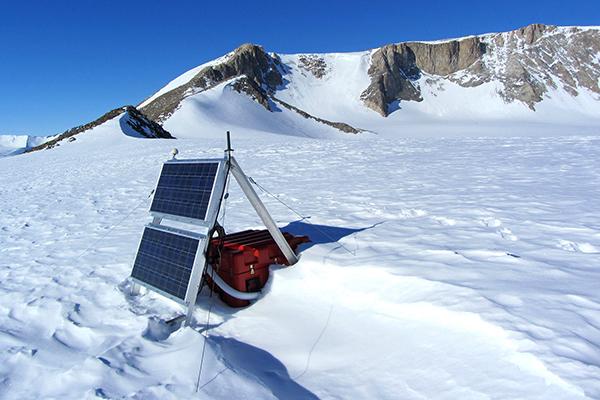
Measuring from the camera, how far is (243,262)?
5.20m

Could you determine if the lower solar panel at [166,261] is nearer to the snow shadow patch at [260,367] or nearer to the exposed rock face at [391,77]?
the snow shadow patch at [260,367]

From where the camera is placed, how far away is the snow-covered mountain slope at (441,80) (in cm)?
11169

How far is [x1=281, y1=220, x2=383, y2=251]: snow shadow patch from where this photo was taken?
6.60 m

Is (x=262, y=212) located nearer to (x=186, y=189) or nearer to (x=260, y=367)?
(x=186, y=189)

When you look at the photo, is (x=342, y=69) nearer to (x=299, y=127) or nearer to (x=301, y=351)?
(x=299, y=127)

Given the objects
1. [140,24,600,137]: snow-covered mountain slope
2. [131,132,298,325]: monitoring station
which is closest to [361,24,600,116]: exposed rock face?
[140,24,600,137]: snow-covered mountain slope

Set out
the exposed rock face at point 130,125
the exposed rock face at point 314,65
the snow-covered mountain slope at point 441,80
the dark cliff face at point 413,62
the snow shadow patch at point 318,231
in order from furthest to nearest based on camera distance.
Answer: the exposed rock face at point 314,65 → the dark cliff face at point 413,62 → the snow-covered mountain slope at point 441,80 → the exposed rock face at point 130,125 → the snow shadow patch at point 318,231

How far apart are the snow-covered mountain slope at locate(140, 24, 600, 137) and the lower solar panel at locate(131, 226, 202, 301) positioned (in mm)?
94405

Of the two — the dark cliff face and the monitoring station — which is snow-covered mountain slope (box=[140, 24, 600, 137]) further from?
the monitoring station

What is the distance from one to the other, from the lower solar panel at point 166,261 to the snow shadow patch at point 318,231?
193 centimetres

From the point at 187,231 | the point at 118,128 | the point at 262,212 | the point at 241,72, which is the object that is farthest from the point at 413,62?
the point at 187,231

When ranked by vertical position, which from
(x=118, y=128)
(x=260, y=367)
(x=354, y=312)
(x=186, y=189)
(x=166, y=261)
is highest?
(x=118, y=128)

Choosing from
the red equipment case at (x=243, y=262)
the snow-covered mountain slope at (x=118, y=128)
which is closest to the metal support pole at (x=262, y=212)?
the red equipment case at (x=243, y=262)

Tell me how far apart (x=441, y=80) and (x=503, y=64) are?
784 inches
